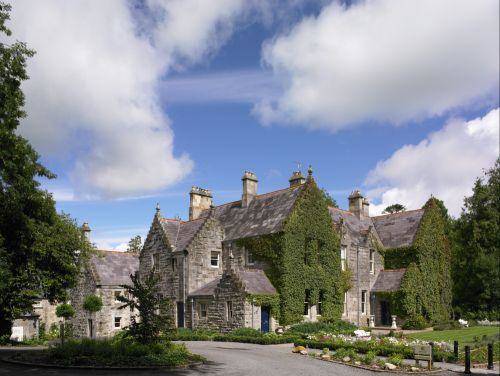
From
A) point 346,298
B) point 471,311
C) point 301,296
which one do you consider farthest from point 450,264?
point 301,296

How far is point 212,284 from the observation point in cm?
4025

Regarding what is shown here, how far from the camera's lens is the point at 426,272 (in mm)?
46938

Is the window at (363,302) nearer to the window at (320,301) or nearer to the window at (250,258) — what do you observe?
the window at (320,301)

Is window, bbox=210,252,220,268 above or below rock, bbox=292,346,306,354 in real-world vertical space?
above

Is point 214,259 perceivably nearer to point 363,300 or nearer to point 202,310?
point 202,310

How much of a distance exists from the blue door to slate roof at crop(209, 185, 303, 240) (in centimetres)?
584

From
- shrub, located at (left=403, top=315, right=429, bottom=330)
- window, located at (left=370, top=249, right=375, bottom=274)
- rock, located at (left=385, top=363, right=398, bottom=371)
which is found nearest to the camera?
rock, located at (left=385, top=363, right=398, bottom=371)

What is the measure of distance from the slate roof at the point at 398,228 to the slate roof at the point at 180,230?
18.5 meters

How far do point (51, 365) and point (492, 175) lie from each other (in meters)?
46.5

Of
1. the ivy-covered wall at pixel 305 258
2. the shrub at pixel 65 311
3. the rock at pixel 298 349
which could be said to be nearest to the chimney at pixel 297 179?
the ivy-covered wall at pixel 305 258

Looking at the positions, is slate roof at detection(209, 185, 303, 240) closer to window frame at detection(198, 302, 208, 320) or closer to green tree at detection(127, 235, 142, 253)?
window frame at detection(198, 302, 208, 320)

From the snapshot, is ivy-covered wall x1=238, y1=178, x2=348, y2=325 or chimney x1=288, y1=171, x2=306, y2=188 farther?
chimney x1=288, y1=171, x2=306, y2=188

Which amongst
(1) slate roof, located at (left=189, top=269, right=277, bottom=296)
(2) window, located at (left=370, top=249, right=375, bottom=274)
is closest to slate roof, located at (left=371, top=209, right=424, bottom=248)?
(2) window, located at (left=370, top=249, right=375, bottom=274)

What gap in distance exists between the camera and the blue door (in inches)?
1432
